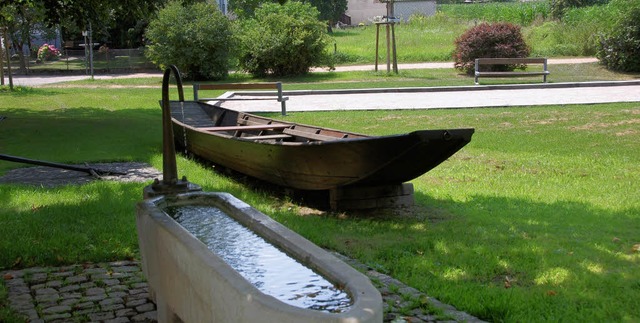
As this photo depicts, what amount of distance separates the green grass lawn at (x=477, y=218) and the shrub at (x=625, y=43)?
15.2 metres

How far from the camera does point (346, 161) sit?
27.0ft

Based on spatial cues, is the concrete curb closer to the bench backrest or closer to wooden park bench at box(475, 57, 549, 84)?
wooden park bench at box(475, 57, 549, 84)

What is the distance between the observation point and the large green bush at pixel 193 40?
32.8m

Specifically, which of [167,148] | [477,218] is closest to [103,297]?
[167,148]

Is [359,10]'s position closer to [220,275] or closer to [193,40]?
[193,40]

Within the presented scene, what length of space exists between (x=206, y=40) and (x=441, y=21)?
75.2 ft

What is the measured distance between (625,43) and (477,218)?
24.8 metres

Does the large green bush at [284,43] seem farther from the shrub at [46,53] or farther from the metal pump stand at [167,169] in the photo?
the metal pump stand at [167,169]

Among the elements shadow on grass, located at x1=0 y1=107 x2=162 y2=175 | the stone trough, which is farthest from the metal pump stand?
shadow on grass, located at x1=0 y1=107 x2=162 y2=175

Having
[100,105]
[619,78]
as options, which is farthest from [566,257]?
[619,78]

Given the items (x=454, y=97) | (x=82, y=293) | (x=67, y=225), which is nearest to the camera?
(x=82, y=293)

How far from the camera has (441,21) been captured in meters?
51.2

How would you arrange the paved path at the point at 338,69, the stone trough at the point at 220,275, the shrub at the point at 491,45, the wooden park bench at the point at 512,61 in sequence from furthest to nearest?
1. the paved path at the point at 338,69
2. the shrub at the point at 491,45
3. the wooden park bench at the point at 512,61
4. the stone trough at the point at 220,275

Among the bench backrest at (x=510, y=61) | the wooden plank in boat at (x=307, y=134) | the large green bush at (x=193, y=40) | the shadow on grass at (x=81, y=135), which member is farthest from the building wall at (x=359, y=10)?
the wooden plank in boat at (x=307, y=134)
